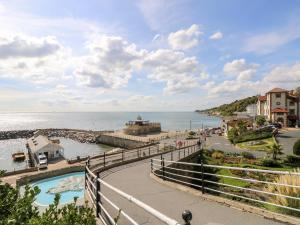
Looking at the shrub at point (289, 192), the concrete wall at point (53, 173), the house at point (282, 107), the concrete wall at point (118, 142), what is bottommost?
the concrete wall at point (118, 142)

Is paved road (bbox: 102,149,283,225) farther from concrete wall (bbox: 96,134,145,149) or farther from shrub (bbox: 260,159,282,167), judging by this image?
concrete wall (bbox: 96,134,145,149)

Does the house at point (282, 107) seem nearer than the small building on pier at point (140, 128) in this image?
Yes

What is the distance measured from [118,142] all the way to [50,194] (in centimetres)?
4840

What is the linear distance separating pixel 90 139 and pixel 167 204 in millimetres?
75373

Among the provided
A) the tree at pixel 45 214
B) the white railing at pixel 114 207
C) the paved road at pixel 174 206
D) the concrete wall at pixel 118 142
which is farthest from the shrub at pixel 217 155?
the tree at pixel 45 214

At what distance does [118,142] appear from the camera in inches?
2657

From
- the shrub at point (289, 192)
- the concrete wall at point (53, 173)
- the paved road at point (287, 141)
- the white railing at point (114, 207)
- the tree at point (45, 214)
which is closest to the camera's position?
the white railing at point (114, 207)

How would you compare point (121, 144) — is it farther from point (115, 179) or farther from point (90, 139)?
point (115, 179)

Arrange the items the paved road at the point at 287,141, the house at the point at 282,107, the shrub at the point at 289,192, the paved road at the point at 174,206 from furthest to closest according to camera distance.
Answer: the house at the point at 282,107
the paved road at the point at 287,141
the shrub at the point at 289,192
the paved road at the point at 174,206

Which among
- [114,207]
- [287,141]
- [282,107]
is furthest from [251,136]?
[114,207]

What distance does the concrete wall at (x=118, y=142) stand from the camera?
6081 cm

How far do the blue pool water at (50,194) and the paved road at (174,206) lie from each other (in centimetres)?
529

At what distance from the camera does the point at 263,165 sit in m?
30.4

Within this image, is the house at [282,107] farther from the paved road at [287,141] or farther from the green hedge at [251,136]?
the green hedge at [251,136]
